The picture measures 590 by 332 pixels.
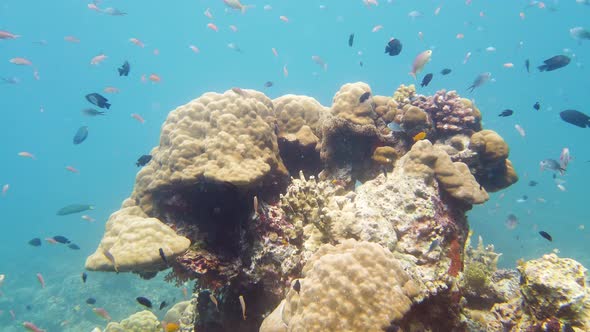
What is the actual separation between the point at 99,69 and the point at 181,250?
456ft

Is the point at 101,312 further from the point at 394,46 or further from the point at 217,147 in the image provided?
the point at 394,46

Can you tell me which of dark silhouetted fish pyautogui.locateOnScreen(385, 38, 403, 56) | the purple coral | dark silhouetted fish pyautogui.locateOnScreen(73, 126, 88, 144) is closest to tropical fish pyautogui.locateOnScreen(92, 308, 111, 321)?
dark silhouetted fish pyautogui.locateOnScreen(73, 126, 88, 144)

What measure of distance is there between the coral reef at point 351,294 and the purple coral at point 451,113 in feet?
15.4

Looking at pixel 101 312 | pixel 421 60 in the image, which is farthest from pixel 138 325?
pixel 421 60

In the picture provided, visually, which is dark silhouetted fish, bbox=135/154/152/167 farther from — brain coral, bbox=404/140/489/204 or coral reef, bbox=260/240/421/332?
brain coral, bbox=404/140/489/204

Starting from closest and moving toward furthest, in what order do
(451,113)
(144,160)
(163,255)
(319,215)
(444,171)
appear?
(163,255) → (319,215) → (444,171) → (144,160) → (451,113)

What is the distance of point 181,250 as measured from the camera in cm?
487

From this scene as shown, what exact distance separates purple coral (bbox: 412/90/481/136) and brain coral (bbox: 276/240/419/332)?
15.5 feet

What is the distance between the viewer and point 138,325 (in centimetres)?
837

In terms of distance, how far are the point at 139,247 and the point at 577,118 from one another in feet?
28.9

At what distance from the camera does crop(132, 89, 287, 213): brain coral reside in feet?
18.9

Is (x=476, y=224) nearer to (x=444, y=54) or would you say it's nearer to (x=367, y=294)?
(x=367, y=294)

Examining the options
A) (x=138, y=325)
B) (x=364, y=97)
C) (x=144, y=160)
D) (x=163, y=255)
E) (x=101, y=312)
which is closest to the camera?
(x=163, y=255)

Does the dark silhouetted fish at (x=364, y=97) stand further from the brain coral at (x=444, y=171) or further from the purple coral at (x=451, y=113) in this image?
the purple coral at (x=451, y=113)
